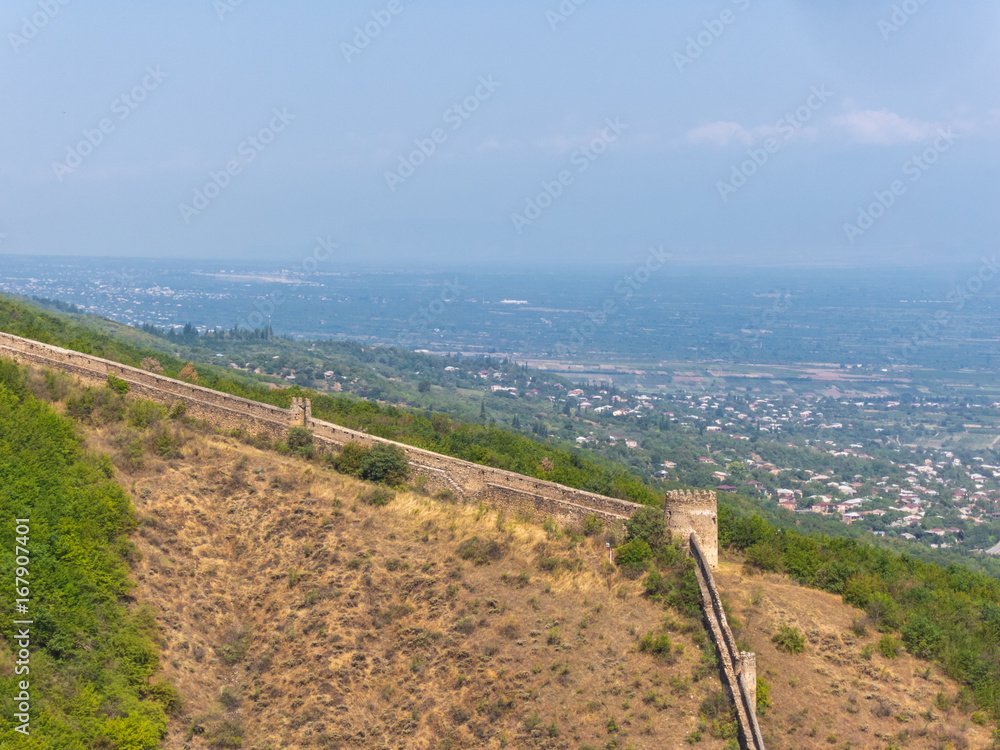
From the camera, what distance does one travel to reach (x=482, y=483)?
23.7 meters

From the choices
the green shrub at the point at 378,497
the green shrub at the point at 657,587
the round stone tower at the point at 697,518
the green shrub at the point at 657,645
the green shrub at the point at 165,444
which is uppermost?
the green shrub at the point at 165,444

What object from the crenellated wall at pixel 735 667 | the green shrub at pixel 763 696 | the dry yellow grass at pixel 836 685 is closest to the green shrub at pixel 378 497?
the crenellated wall at pixel 735 667

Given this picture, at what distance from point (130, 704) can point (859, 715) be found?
12.8 meters

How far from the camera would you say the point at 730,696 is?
16562 millimetres

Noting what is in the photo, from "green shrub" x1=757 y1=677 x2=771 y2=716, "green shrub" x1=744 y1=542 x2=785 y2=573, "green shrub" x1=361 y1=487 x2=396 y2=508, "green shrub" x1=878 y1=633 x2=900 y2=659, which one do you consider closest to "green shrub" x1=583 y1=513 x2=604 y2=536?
"green shrub" x1=744 y1=542 x2=785 y2=573

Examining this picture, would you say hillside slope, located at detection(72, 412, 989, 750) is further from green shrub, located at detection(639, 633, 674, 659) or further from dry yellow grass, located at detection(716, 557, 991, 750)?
green shrub, located at detection(639, 633, 674, 659)

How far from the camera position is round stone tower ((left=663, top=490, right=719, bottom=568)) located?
20.6m

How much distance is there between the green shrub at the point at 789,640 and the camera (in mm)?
18062

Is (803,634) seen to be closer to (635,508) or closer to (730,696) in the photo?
(730,696)

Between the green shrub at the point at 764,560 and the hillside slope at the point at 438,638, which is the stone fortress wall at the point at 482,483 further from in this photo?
the green shrub at the point at 764,560

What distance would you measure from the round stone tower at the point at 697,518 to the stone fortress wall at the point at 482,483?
0.07ft

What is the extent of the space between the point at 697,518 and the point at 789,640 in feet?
11.2

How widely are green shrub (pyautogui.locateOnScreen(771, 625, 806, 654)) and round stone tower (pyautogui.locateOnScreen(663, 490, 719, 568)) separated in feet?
8.13

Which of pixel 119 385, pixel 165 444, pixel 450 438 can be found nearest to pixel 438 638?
pixel 165 444
